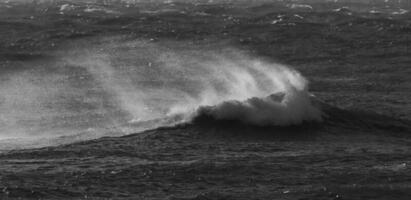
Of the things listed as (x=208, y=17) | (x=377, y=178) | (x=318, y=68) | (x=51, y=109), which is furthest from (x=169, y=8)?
(x=377, y=178)

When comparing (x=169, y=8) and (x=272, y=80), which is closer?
(x=272, y=80)

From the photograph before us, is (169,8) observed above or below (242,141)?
below

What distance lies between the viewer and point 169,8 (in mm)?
65312

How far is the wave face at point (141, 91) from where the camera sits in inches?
891

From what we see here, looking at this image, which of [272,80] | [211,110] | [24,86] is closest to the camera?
[211,110]

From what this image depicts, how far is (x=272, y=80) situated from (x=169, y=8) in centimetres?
3762

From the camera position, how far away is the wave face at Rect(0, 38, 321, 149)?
2264cm

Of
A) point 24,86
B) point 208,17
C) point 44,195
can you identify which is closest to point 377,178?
point 44,195

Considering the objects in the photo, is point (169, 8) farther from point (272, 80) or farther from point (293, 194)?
point (293, 194)

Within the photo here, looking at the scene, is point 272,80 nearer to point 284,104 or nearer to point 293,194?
point 284,104

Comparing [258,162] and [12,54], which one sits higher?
[258,162]

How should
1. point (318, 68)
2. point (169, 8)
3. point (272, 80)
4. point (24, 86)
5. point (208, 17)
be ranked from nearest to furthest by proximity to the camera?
point (272, 80)
point (24, 86)
point (318, 68)
point (208, 17)
point (169, 8)

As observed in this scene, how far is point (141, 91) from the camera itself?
29531 millimetres

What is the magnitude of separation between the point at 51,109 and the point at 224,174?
10091 mm
